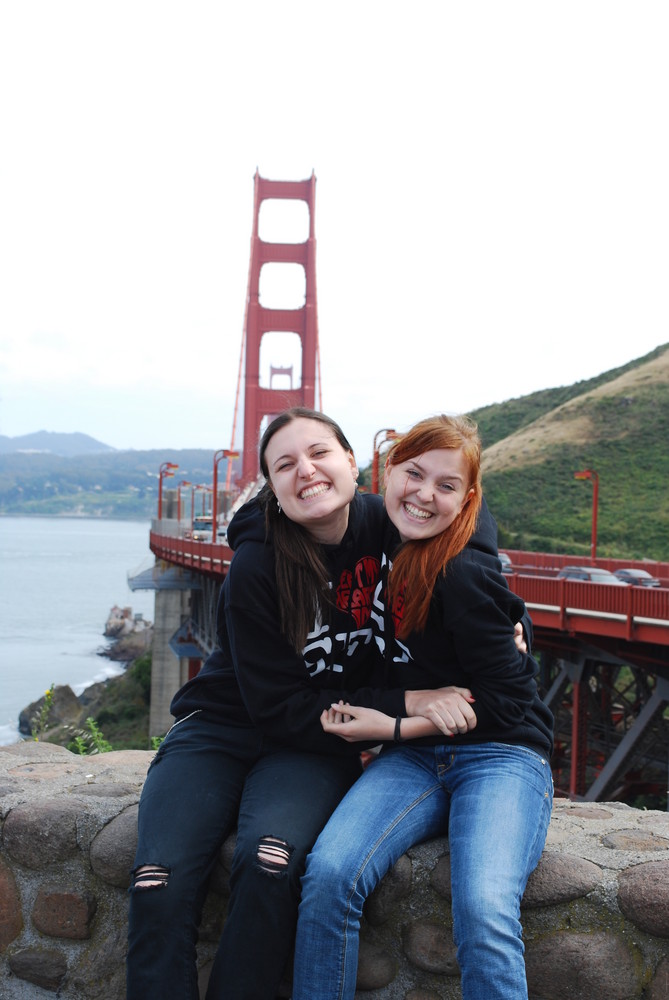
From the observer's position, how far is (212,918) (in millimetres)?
2250

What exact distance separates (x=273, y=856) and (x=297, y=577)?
635 mm

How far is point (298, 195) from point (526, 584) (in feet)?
126

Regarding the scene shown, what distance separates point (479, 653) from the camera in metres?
2.15

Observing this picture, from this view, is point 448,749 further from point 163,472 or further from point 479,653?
point 163,472

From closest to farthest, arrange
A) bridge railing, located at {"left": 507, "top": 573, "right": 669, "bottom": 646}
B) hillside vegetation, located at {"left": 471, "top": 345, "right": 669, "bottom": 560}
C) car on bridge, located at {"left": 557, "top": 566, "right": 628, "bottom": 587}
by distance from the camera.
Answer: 1. bridge railing, located at {"left": 507, "top": 573, "right": 669, "bottom": 646}
2. car on bridge, located at {"left": 557, "top": 566, "right": 628, "bottom": 587}
3. hillside vegetation, located at {"left": 471, "top": 345, "right": 669, "bottom": 560}

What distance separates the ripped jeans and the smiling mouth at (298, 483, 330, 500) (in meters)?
0.62

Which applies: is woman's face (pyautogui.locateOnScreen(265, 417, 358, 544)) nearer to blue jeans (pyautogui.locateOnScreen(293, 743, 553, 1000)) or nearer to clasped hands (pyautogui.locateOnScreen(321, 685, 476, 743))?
clasped hands (pyautogui.locateOnScreen(321, 685, 476, 743))

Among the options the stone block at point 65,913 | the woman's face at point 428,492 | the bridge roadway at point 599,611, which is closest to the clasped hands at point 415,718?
the woman's face at point 428,492

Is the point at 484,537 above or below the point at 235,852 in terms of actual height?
above

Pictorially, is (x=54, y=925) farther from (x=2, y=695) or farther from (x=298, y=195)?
(x=298, y=195)

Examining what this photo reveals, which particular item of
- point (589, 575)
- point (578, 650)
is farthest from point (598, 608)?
point (589, 575)

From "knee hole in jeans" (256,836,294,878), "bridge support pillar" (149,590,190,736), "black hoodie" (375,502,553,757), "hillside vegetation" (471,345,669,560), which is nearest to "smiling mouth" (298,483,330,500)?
"black hoodie" (375,502,553,757)

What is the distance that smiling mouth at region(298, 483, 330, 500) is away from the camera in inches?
90.5

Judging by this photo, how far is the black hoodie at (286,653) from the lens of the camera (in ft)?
7.25
